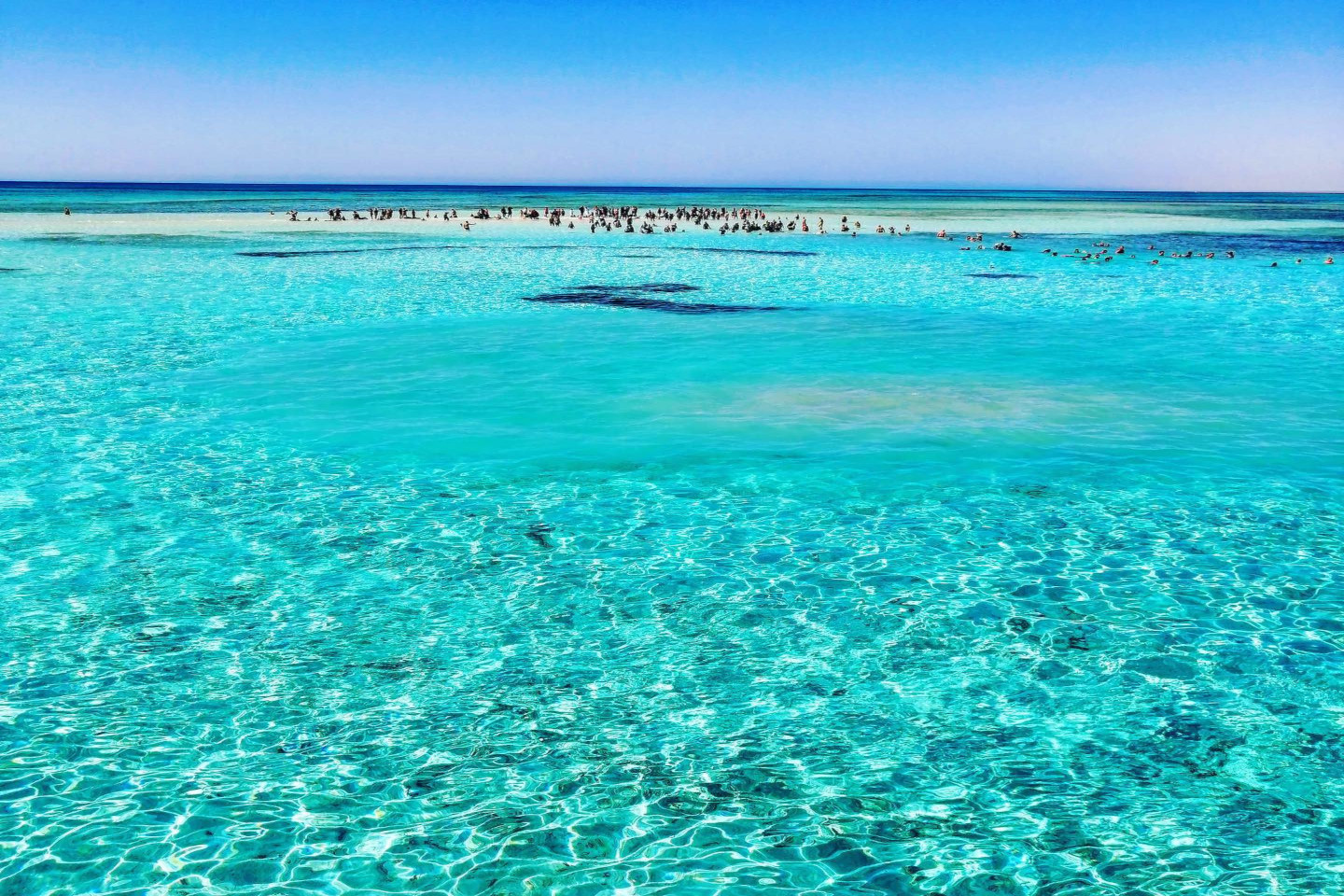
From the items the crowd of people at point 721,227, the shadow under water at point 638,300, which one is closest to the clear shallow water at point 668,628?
the shadow under water at point 638,300

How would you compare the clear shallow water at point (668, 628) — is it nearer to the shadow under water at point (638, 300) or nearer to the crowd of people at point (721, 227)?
the shadow under water at point (638, 300)

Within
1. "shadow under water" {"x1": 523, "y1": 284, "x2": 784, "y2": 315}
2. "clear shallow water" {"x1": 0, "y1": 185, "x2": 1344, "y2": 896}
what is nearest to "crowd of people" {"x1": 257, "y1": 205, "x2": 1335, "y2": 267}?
"shadow under water" {"x1": 523, "y1": 284, "x2": 784, "y2": 315}

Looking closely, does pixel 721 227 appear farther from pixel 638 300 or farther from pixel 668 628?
pixel 668 628

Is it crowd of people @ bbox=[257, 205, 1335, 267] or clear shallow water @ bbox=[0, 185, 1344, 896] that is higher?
crowd of people @ bbox=[257, 205, 1335, 267]

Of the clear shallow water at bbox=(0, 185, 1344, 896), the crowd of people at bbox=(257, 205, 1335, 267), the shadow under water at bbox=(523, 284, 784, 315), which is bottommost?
the clear shallow water at bbox=(0, 185, 1344, 896)

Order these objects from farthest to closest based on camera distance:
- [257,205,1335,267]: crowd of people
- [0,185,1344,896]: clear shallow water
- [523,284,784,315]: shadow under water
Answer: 1. [257,205,1335,267]: crowd of people
2. [523,284,784,315]: shadow under water
3. [0,185,1344,896]: clear shallow water

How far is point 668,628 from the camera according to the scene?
8.94 m

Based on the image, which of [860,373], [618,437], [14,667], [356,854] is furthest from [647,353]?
[356,854]

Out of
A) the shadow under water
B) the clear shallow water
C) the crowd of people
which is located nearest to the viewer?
the clear shallow water

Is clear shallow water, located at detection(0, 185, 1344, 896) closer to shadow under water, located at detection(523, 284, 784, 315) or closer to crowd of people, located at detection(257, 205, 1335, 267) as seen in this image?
shadow under water, located at detection(523, 284, 784, 315)

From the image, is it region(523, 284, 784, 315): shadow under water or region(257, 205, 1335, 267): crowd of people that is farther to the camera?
region(257, 205, 1335, 267): crowd of people

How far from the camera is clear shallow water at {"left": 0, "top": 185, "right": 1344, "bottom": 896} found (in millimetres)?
6125

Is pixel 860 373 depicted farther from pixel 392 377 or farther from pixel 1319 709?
pixel 1319 709

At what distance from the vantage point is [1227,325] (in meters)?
27.0
